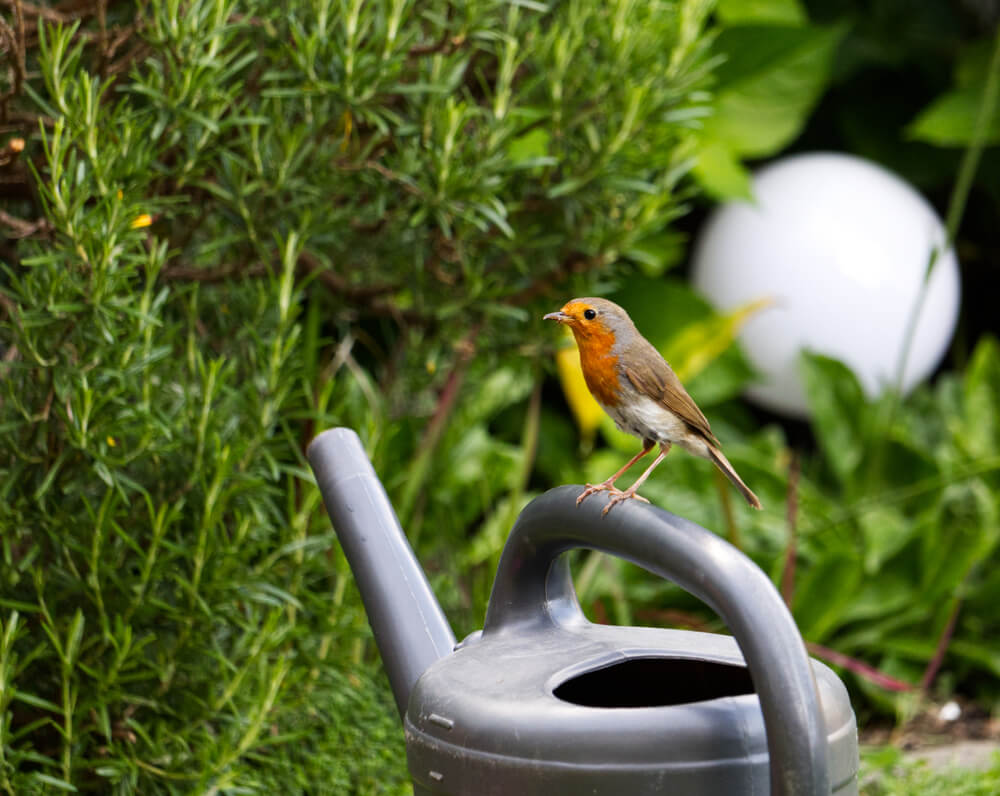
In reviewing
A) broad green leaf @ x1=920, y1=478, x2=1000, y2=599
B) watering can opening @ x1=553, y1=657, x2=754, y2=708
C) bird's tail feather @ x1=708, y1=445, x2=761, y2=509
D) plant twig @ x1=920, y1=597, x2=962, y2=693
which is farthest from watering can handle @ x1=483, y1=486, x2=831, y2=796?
broad green leaf @ x1=920, y1=478, x2=1000, y2=599

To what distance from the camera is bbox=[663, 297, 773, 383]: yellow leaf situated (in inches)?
131

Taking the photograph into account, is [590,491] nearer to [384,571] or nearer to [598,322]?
[384,571]

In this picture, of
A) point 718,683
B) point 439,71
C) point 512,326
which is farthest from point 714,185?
point 718,683

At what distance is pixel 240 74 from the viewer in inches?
75.0

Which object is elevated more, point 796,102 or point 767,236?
point 796,102

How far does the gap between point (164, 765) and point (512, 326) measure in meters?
1.01

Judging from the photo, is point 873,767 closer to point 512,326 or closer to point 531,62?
point 512,326

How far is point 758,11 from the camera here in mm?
3568

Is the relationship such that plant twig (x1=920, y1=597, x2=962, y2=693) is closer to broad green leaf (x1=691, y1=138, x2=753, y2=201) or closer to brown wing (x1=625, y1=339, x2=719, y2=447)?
broad green leaf (x1=691, y1=138, x2=753, y2=201)

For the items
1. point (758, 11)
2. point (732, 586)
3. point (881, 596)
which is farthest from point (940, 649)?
point (732, 586)

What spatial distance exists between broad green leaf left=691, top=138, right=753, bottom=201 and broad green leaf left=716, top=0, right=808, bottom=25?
494 millimetres

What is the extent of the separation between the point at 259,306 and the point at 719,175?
1.81 metres

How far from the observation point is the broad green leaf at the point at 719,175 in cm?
322

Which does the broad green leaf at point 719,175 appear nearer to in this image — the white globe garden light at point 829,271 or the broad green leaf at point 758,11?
the white globe garden light at point 829,271
